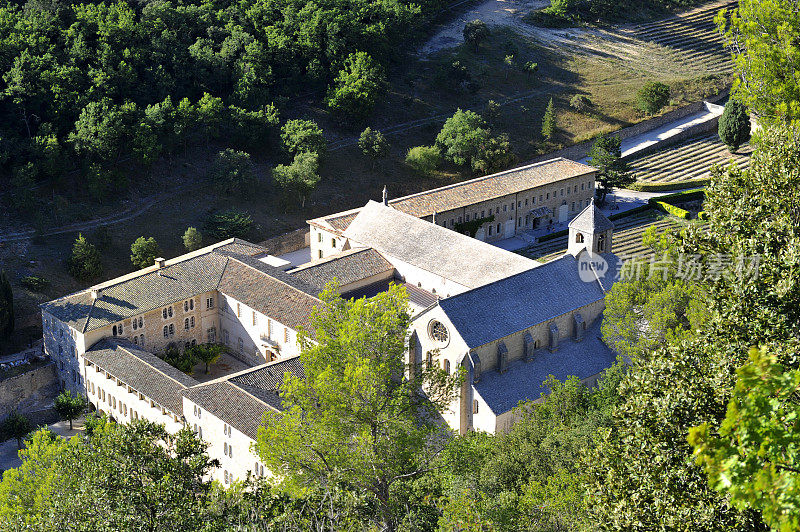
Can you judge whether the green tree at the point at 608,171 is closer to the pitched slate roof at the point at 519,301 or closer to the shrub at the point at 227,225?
the pitched slate roof at the point at 519,301

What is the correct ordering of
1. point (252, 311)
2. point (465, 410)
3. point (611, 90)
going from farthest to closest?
point (611, 90) → point (252, 311) → point (465, 410)

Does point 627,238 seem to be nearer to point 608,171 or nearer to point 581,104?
point 608,171

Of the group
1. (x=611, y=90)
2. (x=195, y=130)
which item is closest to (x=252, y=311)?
(x=195, y=130)

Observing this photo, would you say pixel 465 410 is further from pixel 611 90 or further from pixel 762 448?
pixel 611 90

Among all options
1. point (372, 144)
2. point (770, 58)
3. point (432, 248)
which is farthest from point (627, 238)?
point (770, 58)

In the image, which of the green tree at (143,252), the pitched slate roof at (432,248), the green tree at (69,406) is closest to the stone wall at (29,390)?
the green tree at (69,406)

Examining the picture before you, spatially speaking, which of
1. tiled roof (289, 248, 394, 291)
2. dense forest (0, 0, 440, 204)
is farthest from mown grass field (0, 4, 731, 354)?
tiled roof (289, 248, 394, 291)

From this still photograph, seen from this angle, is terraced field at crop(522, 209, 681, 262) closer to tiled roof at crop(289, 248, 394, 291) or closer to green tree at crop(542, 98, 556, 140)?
tiled roof at crop(289, 248, 394, 291)
